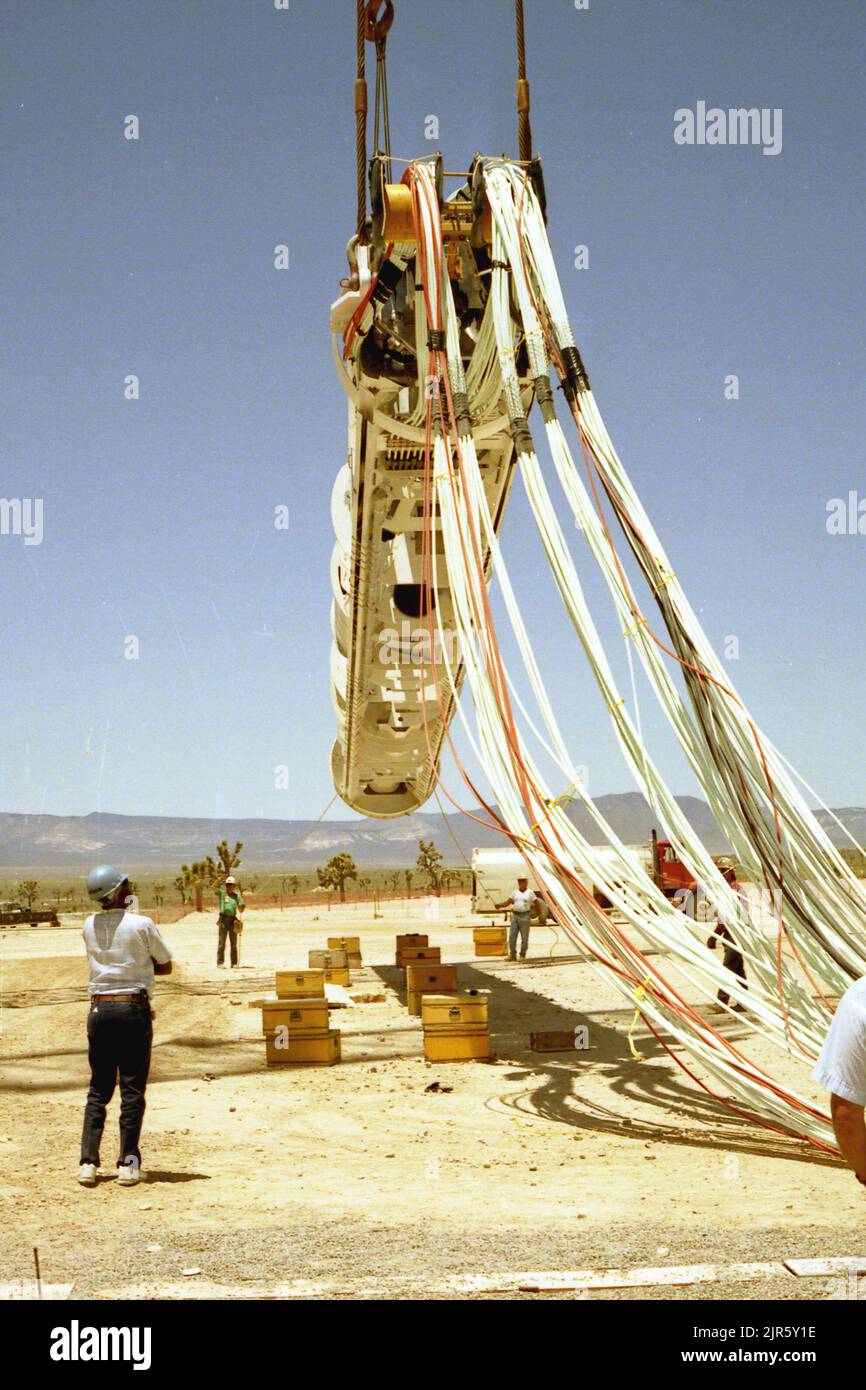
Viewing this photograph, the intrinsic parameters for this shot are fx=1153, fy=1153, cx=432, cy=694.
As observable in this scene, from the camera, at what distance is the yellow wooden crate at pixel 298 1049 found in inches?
452

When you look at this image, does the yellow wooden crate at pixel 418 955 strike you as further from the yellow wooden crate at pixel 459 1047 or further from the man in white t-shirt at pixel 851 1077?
the man in white t-shirt at pixel 851 1077

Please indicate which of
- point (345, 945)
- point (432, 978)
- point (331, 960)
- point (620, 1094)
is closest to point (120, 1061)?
point (620, 1094)

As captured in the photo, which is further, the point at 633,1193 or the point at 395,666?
the point at 395,666

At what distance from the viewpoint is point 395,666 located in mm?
15078

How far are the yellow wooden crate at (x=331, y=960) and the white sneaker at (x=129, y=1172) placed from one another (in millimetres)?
12098

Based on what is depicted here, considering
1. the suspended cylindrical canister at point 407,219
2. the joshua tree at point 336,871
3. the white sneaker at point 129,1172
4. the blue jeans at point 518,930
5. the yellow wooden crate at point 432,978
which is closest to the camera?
the white sneaker at point 129,1172

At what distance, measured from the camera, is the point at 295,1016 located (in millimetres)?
11625

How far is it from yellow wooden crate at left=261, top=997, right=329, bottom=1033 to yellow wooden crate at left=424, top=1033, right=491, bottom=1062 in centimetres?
118

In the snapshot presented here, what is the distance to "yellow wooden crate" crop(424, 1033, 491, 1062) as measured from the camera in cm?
1138

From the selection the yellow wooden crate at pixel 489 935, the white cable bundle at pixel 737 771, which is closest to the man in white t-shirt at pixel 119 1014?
the white cable bundle at pixel 737 771

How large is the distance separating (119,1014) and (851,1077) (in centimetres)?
471
